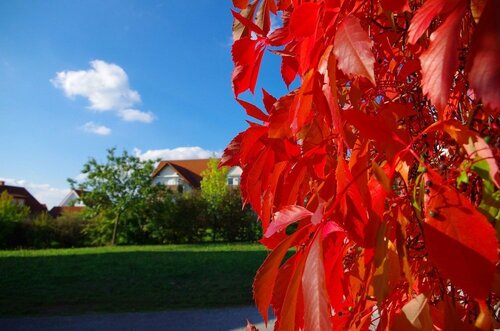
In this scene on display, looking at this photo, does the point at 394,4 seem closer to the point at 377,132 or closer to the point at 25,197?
the point at 377,132

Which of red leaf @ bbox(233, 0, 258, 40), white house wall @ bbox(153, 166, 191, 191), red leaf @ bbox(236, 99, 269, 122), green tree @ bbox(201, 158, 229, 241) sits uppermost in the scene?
white house wall @ bbox(153, 166, 191, 191)

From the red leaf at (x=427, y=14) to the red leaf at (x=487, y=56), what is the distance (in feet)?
0.18

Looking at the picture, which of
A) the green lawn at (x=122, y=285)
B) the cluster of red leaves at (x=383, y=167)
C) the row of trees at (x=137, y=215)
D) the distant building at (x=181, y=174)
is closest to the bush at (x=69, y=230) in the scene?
the row of trees at (x=137, y=215)

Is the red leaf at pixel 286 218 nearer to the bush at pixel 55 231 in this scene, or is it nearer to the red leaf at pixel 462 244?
the red leaf at pixel 462 244

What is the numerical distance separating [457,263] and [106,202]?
24.3m

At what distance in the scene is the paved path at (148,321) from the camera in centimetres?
550

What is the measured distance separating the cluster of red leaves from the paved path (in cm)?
507

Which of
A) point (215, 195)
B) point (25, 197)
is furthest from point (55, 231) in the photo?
point (25, 197)

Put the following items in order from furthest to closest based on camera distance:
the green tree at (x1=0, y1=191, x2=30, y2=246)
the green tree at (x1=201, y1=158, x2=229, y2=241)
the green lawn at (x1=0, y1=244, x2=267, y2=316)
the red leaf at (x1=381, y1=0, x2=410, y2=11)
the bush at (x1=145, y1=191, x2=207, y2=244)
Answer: the green tree at (x1=201, y1=158, x2=229, y2=241) → the bush at (x1=145, y1=191, x2=207, y2=244) → the green tree at (x1=0, y1=191, x2=30, y2=246) → the green lawn at (x1=0, y1=244, x2=267, y2=316) → the red leaf at (x1=381, y1=0, x2=410, y2=11)

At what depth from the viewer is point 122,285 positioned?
8.21 metres

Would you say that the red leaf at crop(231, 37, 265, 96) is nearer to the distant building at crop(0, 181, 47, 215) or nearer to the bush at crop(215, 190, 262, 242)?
the bush at crop(215, 190, 262, 242)

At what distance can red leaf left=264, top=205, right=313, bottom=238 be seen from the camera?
0.55 m

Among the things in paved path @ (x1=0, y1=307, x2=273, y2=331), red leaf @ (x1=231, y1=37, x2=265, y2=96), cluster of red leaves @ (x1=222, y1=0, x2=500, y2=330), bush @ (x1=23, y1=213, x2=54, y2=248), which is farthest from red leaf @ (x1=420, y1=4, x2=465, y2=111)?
bush @ (x1=23, y1=213, x2=54, y2=248)

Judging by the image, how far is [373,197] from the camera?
1.66ft
